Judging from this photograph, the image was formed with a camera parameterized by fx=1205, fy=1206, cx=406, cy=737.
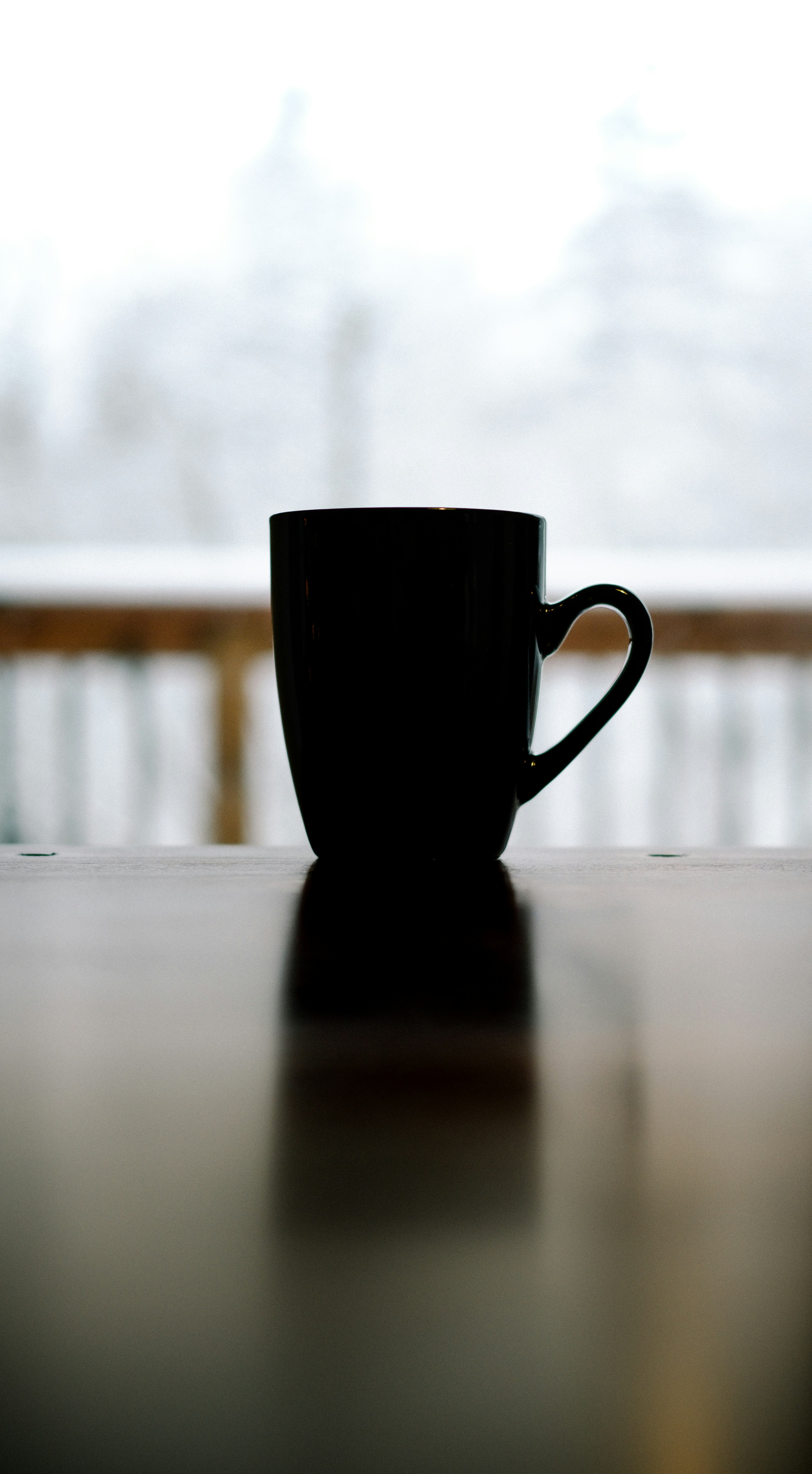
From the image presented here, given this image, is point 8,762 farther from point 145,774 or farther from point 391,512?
point 391,512

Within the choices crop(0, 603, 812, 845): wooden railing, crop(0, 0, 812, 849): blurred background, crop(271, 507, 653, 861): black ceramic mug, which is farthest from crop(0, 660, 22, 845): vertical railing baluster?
crop(271, 507, 653, 861): black ceramic mug

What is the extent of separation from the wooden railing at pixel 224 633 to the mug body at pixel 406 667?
1.45m

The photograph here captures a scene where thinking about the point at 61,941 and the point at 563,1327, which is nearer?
the point at 563,1327

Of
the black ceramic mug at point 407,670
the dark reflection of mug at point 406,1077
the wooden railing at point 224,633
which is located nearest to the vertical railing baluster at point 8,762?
the wooden railing at point 224,633

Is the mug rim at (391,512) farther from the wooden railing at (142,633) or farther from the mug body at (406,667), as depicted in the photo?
the wooden railing at (142,633)

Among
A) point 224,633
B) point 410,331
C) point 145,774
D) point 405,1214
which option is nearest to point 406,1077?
point 405,1214

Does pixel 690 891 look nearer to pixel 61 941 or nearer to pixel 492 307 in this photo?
pixel 61 941

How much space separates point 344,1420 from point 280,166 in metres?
2.32

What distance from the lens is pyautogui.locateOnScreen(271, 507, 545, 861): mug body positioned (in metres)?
0.40

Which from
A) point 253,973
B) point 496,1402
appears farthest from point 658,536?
point 496,1402

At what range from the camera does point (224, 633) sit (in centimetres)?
187

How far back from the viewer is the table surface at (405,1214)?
0.26 ft

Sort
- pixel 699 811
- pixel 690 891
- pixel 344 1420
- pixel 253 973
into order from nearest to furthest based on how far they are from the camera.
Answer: pixel 344 1420 → pixel 253 973 → pixel 690 891 → pixel 699 811

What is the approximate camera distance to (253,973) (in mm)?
237
